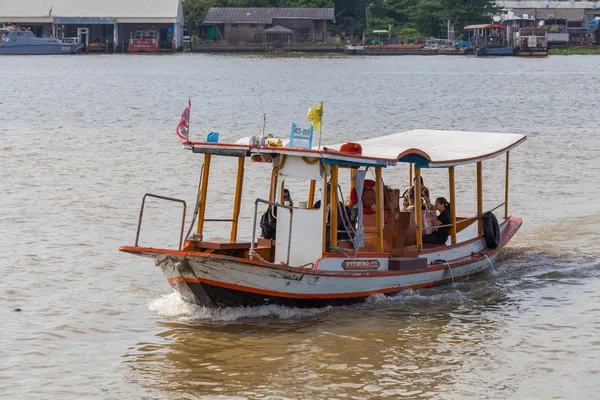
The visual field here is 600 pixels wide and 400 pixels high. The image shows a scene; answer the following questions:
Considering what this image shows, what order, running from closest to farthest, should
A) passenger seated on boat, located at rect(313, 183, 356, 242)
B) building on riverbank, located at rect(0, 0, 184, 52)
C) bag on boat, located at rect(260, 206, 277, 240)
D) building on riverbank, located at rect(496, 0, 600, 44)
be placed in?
passenger seated on boat, located at rect(313, 183, 356, 242) < bag on boat, located at rect(260, 206, 277, 240) < building on riverbank, located at rect(0, 0, 184, 52) < building on riverbank, located at rect(496, 0, 600, 44)

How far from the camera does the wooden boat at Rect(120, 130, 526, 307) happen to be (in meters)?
13.2

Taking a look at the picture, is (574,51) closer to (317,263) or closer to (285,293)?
(317,263)

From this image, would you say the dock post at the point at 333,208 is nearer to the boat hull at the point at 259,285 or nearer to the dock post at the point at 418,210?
the boat hull at the point at 259,285

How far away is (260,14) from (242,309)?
103 m

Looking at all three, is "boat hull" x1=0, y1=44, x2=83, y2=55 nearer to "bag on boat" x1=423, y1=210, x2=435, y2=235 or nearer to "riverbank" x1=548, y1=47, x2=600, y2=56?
"riverbank" x1=548, y1=47, x2=600, y2=56

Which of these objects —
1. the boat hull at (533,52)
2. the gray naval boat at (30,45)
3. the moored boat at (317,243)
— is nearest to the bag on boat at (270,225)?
the moored boat at (317,243)

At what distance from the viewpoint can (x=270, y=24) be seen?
114 metres

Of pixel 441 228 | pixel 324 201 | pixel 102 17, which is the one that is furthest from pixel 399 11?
pixel 324 201

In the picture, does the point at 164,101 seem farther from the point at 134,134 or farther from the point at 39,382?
the point at 39,382

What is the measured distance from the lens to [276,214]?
1444 centimetres

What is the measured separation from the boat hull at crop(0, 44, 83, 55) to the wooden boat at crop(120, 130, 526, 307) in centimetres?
10350

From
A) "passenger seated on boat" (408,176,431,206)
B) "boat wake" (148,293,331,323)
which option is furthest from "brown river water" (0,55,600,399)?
"passenger seated on boat" (408,176,431,206)

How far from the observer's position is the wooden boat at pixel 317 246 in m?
13.2

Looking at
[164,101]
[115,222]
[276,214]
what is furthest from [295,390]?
[164,101]
